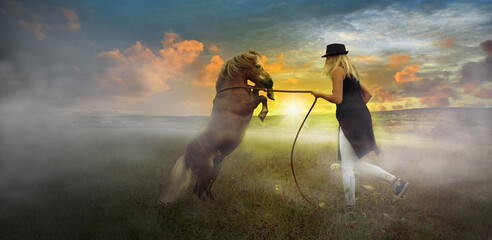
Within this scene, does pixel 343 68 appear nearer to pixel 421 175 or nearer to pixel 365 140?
pixel 365 140

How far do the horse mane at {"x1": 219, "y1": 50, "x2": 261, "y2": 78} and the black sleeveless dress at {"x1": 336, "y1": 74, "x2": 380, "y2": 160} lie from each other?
58.4 inches

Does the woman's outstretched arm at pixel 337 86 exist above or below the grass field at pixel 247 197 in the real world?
above

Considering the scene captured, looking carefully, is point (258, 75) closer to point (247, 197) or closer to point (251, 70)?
point (251, 70)

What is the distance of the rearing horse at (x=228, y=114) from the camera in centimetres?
392

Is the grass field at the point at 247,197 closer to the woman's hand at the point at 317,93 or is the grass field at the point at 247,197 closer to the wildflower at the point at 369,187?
the wildflower at the point at 369,187

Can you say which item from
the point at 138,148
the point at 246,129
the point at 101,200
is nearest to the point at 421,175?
the point at 246,129

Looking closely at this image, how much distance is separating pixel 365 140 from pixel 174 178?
10.4 feet

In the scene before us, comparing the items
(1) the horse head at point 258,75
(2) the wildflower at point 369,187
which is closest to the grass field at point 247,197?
(2) the wildflower at point 369,187

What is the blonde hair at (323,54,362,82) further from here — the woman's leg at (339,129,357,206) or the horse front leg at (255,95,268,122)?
the horse front leg at (255,95,268,122)

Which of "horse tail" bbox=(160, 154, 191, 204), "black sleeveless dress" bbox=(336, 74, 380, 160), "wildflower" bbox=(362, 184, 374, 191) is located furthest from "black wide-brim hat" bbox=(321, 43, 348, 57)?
"wildflower" bbox=(362, 184, 374, 191)

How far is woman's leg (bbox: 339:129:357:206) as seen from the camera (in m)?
4.12

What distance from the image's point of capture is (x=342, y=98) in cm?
392

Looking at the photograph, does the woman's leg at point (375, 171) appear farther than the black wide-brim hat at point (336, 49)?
Yes

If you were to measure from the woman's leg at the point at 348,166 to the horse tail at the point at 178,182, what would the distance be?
2.59 metres
